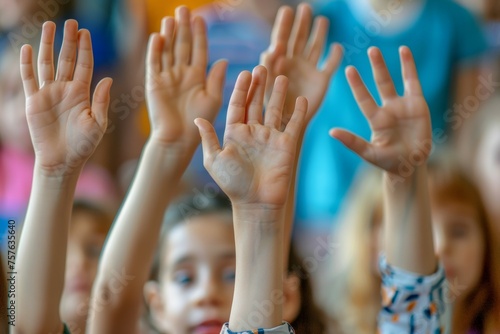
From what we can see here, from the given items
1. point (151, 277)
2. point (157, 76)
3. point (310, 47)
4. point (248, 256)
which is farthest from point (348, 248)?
point (248, 256)

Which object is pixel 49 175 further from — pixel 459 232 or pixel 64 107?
pixel 459 232

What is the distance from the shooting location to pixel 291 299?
115 centimetres

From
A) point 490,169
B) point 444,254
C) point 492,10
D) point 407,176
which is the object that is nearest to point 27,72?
point 407,176

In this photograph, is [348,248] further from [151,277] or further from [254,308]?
[254,308]

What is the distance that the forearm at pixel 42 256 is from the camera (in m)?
0.69

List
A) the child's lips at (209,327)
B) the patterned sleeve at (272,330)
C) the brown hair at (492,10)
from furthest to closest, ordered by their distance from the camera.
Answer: the brown hair at (492,10), the child's lips at (209,327), the patterned sleeve at (272,330)

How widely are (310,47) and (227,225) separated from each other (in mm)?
314

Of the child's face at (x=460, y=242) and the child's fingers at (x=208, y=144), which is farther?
the child's face at (x=460, y=242)

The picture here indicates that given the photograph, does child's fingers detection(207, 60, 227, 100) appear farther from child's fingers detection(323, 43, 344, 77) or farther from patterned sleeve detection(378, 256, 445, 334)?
patterned sleeve detection(378, 256, 445, 334)

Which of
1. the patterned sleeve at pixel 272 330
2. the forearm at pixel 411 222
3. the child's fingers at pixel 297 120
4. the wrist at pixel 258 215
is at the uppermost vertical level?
the child's fingers at pixel 297 120

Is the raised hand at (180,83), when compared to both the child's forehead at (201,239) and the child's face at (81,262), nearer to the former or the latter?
the child's forehead at (201,239)

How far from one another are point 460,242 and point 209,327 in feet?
1.55

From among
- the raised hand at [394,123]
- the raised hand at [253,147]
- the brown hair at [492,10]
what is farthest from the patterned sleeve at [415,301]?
the brown hair at [492,10]

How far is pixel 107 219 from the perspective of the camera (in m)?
1.46
